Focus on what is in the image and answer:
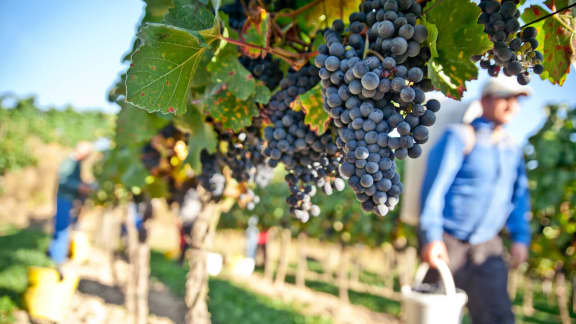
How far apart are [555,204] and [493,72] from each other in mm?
5951

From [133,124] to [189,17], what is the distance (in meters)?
0.74

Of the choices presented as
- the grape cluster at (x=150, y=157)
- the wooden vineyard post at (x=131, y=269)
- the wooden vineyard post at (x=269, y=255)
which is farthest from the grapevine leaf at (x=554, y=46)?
the wooden vineyard post at (x=269, y=255)

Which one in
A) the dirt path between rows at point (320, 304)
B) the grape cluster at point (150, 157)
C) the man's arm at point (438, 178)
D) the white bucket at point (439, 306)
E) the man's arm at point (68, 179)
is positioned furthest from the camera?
the dirt path between rows at point (320, 304)

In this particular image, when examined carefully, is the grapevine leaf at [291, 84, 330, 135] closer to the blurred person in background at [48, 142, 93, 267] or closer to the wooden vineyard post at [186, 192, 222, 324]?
the wooden vineyard post at [186, 192, 222, 324]

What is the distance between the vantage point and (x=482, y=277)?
241cm

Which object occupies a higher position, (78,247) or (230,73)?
(230,73)

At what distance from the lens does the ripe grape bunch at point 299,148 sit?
1.14 m

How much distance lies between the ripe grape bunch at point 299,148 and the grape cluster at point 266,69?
0.37 ft

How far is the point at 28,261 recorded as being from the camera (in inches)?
257

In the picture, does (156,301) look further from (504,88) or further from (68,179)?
(504,88)

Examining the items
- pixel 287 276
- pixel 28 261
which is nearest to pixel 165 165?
pixel 28 261

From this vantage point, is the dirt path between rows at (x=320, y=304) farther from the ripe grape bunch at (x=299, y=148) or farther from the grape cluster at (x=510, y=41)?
the grape cluster at (x=510, y=41)

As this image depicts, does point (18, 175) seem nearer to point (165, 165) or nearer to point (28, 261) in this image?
point (28, 261)

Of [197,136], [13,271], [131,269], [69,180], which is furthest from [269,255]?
[197,136]
